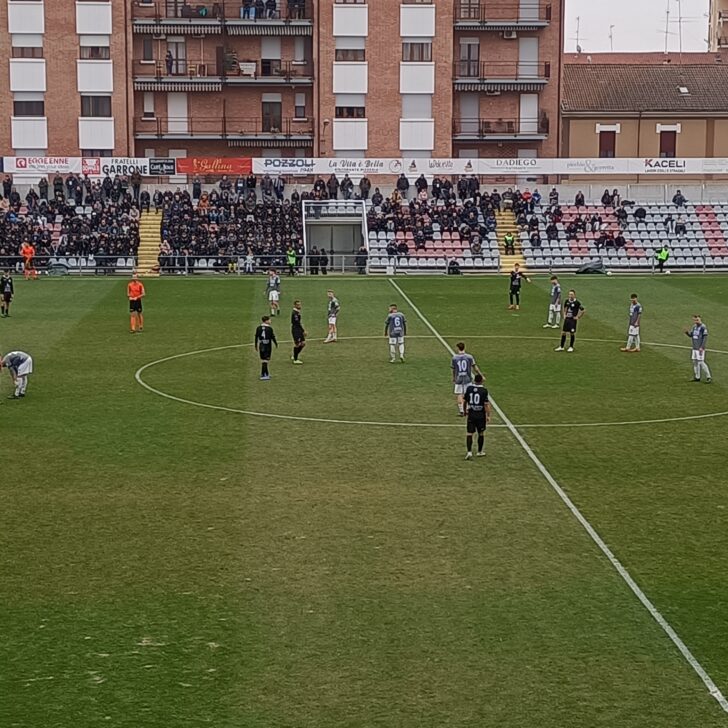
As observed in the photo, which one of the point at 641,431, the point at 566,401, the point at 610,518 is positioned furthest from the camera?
the point at 566,401

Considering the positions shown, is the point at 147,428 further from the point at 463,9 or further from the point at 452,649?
the point at 463,9

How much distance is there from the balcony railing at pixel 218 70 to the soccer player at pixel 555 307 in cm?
4434

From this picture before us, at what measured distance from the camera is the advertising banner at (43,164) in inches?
3031

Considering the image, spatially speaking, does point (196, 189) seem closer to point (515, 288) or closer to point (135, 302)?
point (515, 288)

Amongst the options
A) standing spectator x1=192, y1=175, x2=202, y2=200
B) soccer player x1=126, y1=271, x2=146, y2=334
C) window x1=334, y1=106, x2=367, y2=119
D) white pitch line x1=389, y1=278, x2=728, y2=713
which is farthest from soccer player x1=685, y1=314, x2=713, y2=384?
window x1=334, y1=106, x2=367, y2=119

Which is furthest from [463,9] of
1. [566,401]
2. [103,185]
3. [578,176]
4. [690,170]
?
[566,401]

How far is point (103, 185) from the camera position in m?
76.1

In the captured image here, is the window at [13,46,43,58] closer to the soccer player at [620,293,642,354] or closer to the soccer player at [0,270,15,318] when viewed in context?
the soccer player at [0,270,15,318]

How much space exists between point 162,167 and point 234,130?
38.3ft

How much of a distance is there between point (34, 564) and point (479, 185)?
2503 inches

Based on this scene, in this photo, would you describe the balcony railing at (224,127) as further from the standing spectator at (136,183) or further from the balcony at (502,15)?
the balcony at (502,15)

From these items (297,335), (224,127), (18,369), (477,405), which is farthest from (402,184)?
(477,405)

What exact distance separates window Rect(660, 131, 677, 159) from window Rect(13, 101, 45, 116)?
4687cm

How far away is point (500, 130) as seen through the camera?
289 feet
